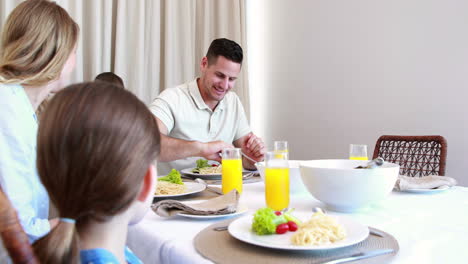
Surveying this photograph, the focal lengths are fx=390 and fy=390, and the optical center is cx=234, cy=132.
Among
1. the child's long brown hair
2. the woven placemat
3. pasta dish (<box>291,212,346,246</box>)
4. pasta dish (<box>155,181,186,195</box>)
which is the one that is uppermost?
the child's long brown hair

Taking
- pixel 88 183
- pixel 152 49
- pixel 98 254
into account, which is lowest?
pixel 98 254

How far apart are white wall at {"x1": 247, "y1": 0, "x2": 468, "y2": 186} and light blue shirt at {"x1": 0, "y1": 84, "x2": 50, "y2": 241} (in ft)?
6.48

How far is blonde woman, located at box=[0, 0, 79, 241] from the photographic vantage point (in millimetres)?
958

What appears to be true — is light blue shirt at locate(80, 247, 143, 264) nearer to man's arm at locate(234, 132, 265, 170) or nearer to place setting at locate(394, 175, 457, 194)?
place setting at locate(394, 175, 457, 194)

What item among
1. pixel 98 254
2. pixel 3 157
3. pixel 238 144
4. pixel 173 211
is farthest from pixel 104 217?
pixel 238 144

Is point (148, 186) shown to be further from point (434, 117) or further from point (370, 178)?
point (434, 117)

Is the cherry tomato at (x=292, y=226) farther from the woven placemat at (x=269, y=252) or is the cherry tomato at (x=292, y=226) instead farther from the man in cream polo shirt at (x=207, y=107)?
the man in cream polo shirt at (x=207, y=107)

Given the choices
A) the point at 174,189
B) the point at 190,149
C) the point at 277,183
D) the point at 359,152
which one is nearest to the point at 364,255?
the point at 277,183

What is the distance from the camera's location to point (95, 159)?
51cm

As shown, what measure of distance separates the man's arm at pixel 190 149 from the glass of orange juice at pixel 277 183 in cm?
56

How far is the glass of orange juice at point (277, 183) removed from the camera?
100cm

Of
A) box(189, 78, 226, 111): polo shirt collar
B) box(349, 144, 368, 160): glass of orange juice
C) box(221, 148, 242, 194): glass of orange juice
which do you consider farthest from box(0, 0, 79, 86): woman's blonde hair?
box(189, 78, 226, 111): polo shirt collar

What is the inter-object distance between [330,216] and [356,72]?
200cm

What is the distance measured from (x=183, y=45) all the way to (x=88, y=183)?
2.49 meters
